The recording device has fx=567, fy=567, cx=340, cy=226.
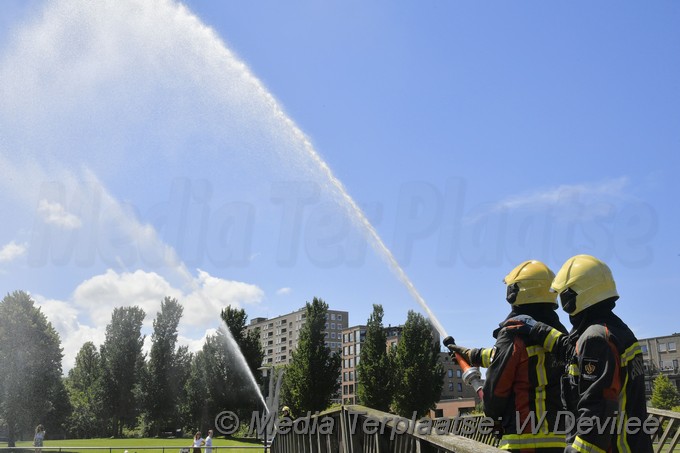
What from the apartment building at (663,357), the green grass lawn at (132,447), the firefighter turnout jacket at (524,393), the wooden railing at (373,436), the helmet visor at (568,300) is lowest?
the green grass lawn at (132,447)

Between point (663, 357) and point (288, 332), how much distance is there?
338ft

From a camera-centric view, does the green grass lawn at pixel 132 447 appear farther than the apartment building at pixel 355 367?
No

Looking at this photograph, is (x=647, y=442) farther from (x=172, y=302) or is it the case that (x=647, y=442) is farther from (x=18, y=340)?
(x=172, y=302)

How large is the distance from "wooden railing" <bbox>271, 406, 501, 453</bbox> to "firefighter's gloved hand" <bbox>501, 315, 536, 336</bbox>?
961 millimetres

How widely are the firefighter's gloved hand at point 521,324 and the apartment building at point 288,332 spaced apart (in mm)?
165235

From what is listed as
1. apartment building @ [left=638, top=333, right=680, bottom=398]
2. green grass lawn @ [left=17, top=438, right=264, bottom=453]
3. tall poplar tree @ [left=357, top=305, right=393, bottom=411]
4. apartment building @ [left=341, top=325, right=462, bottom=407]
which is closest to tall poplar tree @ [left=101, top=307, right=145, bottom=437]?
green grass lawn @ [left=17, top=438, right=264, bottom=453]

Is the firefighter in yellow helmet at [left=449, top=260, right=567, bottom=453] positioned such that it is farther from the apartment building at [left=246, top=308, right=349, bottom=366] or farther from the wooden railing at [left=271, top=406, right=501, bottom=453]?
the apartment building at [left=246, top=308, right=349, bottom=366]

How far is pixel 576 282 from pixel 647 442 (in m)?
1.22

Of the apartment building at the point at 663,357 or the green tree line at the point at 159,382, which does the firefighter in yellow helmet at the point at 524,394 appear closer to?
the green tree line at the point at 159,382

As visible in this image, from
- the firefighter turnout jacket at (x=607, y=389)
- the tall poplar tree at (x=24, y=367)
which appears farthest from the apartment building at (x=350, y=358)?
the firefighter turnout jacket at (x=607, y=389)

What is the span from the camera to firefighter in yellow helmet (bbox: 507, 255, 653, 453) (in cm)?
381

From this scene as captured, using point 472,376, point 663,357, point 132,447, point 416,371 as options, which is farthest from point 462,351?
point 663,357

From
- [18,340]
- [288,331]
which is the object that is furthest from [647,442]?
[288,331]

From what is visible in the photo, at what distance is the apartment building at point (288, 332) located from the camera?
172 meters
